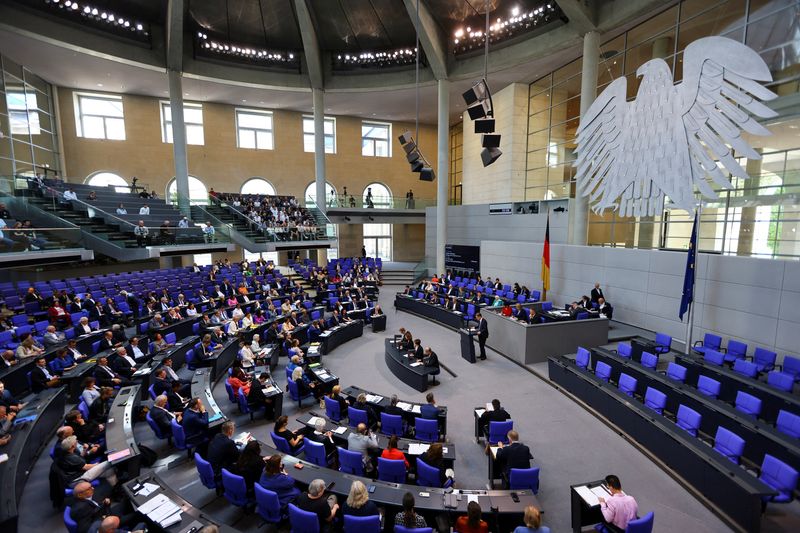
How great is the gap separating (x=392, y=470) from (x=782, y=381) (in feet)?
24.1

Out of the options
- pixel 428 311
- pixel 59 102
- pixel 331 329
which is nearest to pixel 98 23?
pixel 59 102

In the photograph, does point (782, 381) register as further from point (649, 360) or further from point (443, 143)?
point (443, 143)

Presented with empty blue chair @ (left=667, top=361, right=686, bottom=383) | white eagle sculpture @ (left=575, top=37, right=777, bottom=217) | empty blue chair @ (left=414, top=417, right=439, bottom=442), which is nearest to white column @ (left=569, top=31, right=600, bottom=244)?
white eagle sculpture @ (left=575, top=37, right=777, bottom=217)

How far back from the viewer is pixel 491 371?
1016 cm

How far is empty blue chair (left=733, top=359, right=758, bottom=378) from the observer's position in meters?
7.66

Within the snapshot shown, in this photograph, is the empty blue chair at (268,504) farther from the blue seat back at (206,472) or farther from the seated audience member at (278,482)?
the blue seat back at (206,472)

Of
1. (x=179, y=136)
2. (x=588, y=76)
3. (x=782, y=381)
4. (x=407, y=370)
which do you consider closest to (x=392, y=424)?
(x=407, y=370)

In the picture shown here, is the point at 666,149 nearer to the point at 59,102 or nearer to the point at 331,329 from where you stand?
the point at 331,329

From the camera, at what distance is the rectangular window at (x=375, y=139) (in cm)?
3022

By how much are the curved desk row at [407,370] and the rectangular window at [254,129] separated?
72.8ft

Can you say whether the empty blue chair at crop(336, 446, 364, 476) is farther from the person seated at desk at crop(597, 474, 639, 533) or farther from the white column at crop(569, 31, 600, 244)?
the white column at crop(569, 31, 600, 244)

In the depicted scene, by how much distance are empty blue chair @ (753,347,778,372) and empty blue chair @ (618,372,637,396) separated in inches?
122

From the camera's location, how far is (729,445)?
17.9 ft

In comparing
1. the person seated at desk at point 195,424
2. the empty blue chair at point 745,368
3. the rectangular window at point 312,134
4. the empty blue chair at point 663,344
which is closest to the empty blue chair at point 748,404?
the empty blue chair at point 745,368
